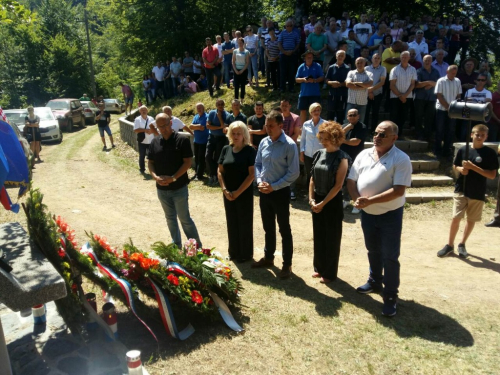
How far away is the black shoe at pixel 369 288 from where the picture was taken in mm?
5262

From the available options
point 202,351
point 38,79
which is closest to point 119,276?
point 202,351

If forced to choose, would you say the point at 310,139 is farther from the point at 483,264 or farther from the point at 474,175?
the point at 483,264

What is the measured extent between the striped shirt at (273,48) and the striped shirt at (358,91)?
3.90 metres

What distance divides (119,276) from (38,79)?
1470 inches

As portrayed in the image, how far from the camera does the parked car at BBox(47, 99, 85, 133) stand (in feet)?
72.7

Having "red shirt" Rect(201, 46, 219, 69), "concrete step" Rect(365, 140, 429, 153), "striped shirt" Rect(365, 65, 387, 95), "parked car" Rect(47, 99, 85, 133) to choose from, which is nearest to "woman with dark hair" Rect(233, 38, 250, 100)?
"red shirt" Rect(201, 46, 219, 69)

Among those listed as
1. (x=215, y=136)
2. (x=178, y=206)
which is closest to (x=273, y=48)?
(x=215, y=136)

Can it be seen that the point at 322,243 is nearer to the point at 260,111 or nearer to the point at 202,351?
the point at 202,351

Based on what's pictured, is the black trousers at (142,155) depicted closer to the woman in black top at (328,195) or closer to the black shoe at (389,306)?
the woman in black top at (328,195)

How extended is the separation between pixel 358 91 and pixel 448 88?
77.9 inches

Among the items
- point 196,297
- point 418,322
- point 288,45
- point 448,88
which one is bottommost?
point 418,322

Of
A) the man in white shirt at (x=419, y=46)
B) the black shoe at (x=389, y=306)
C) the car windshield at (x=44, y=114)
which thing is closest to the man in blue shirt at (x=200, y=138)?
the man in white shirt at (x=419, y=46)

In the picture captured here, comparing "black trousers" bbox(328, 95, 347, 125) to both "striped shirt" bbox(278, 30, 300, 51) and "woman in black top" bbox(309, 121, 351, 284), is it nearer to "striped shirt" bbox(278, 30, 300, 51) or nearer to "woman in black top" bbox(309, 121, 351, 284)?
"striped shirt" bbox(278, 30, 300, 51)

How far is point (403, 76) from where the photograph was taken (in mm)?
10438
